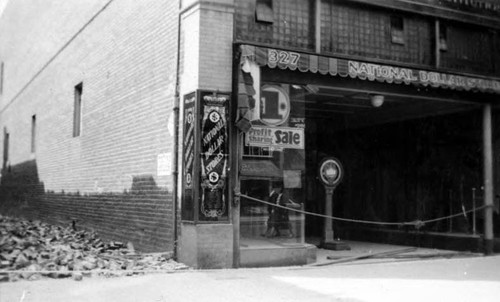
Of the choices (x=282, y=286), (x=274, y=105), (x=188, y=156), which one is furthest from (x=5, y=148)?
(x=282, y=286)

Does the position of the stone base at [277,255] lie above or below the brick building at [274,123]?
below

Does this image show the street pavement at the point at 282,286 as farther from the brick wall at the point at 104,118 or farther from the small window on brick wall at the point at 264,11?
the small window on brick wall at the point at 264,11

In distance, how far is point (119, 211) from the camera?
42.8 ft

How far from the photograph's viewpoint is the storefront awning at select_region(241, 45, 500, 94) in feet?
32.0

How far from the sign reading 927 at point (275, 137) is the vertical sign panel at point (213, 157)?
1.88 feet

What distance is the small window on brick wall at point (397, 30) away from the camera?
11.8m

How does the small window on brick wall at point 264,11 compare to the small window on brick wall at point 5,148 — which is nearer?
the small window on brick wall at point 264,11

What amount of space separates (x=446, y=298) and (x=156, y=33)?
741cm

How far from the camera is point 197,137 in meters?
9.43

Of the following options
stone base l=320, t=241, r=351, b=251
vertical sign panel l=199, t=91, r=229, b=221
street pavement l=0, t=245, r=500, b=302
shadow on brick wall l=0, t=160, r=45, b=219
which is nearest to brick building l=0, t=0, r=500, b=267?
vertical sign panel l=199, t=91, r=229, b=221

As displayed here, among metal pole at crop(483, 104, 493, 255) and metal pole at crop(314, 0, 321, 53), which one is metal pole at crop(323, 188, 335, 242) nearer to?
metal pole at crop(314, 0, 321, 53)

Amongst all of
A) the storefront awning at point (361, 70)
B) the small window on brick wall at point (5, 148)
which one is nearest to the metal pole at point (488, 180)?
the storefront awning at point (361, 70)

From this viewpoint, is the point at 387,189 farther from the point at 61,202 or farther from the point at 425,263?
the point at 61,202

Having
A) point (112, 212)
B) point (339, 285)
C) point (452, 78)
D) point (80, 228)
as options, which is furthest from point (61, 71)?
point (339, 285)
